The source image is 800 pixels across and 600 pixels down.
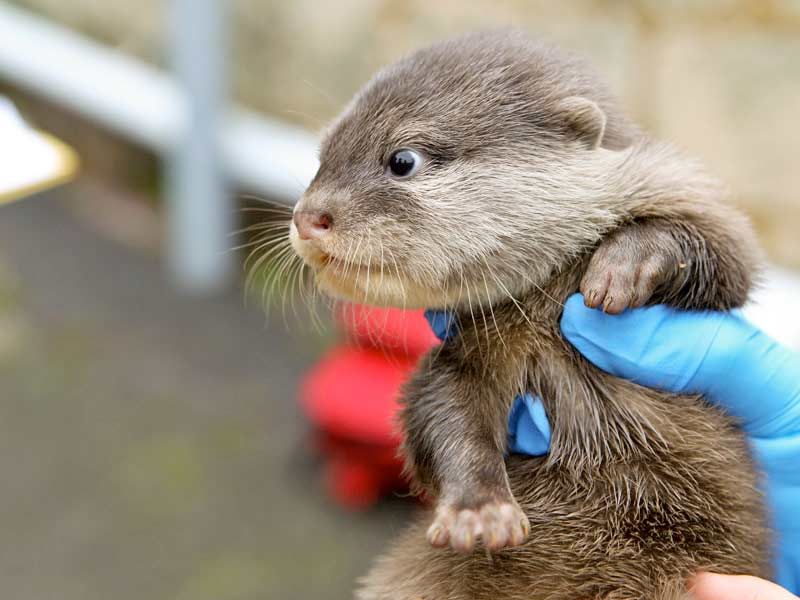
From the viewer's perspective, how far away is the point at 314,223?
2.09m

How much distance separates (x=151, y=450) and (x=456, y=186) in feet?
12.9

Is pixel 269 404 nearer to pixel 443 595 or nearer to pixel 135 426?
pixel 135 426

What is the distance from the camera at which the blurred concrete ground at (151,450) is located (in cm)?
488

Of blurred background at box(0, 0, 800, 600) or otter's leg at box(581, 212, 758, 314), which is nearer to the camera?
otter's leg at box(581, 212, 758, 314)

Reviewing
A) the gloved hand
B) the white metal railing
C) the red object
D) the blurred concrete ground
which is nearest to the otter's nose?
the gloved hand

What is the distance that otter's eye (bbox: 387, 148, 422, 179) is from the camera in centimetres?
213

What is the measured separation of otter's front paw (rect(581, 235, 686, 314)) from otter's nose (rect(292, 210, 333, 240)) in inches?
21.7

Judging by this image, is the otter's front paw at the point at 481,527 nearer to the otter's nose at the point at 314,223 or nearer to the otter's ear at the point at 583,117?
the otter's nose at the point at 314,223

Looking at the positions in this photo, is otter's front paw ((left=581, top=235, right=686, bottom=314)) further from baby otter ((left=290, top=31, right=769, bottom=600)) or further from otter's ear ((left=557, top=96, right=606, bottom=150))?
otter's ear ((left=557, top=96, right=606, bottom=150))

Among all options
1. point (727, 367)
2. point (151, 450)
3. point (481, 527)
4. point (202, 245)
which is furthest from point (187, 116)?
point (481, 527)

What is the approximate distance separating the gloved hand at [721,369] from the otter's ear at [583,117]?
361 mm

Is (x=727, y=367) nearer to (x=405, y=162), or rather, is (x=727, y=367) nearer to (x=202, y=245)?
(x=405, y=162)

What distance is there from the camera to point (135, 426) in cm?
577

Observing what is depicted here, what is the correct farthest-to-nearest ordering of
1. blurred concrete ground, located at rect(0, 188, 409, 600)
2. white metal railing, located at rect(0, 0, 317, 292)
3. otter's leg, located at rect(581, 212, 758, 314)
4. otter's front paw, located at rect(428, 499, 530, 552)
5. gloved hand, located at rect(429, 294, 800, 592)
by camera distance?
white metal railing, located at rect(0, 0, 317, 292) < blurred concrete ground, located at rect(0, 188, 409, 600) < gloved hand, located at rect(429, 294, 800, 592) < otter's leg, located at rect(581, 212, 758, 314) < otter's front paw, located at rect(428, 499, 530, 552)
